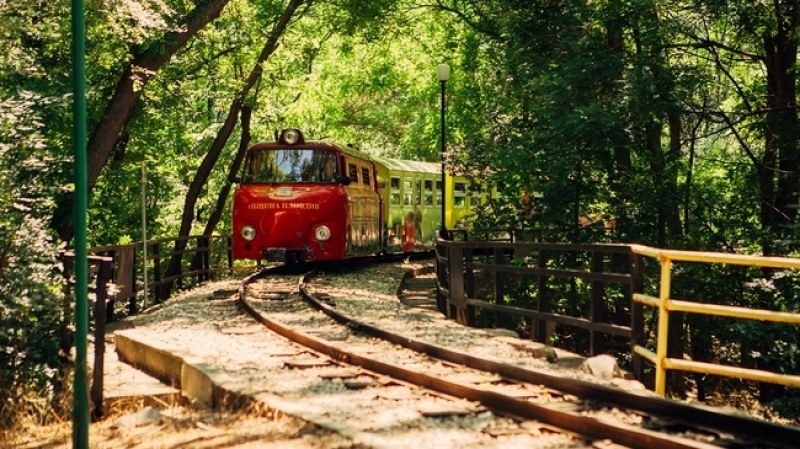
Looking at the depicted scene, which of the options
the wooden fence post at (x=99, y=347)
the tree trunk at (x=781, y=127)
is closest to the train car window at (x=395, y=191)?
the tree trunk at (x=781, y=127)

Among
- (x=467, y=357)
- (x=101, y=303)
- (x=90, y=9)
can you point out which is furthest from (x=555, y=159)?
(x=101, y=303)

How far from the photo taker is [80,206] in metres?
6.91

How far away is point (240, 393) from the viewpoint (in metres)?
8.19

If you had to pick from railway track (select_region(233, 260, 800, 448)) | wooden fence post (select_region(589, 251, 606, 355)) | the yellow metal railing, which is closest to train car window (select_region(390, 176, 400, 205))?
railway track (select_region(233, 260, 800, 448))

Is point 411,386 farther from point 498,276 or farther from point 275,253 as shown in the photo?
point 275,253

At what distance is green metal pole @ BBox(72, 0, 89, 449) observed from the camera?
6.84 meters

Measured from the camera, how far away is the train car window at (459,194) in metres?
36.8

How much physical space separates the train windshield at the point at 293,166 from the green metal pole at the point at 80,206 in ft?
55.4

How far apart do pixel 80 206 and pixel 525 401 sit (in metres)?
3.29

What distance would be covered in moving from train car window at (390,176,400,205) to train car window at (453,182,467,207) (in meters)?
3.80

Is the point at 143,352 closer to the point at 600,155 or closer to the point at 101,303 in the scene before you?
the point at 101,303

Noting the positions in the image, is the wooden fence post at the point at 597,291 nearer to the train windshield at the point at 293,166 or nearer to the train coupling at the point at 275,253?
the train coupling at the point at 275,253

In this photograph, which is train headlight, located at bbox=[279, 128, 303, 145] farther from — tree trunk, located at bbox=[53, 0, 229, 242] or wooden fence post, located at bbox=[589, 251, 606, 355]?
wooden fence post, located at bbox=[589, 251, 606, 355]

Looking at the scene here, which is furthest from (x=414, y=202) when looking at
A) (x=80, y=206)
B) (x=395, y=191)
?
(x=80, y=206)
